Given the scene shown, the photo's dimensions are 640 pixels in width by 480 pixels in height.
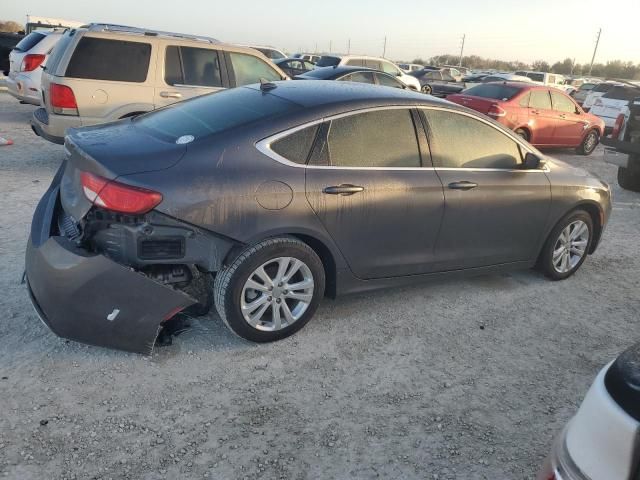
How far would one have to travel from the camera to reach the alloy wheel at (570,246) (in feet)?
16.2

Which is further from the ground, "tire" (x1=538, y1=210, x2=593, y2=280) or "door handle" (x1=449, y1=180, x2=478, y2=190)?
"door handle" (x1=449, y1=180, x2=478, y2=190)

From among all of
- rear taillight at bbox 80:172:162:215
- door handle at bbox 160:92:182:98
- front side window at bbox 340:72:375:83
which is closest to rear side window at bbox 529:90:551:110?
front side window at bbox 340:72:375:83

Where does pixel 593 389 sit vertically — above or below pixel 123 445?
above

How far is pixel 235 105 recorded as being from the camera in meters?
3.79

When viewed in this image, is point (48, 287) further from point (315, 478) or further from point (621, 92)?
point (621, 92)

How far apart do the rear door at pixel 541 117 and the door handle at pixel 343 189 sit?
365 inches

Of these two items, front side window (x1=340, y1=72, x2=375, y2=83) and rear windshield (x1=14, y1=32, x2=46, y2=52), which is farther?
front side window (x1=340, y1=72, x2=375, y2=83)

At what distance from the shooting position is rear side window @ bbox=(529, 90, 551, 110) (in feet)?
38.3

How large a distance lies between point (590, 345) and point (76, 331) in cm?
348

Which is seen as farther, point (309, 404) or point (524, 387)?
point (524, 387)

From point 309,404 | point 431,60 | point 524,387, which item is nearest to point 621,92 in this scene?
point 524,387

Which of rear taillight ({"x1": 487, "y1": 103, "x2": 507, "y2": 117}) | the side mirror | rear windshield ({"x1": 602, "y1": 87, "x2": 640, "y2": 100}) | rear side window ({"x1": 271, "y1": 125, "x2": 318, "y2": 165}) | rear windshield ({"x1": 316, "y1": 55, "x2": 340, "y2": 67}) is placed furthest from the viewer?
rear windshield ({"x1": 316, "y1": 55, "x2": 340, "y2": 67})

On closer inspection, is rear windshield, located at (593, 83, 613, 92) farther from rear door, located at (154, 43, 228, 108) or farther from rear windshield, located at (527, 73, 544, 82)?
rear door, located at (154, 43, 228, 108)

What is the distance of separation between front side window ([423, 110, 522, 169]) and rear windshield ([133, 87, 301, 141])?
3.69 ft
